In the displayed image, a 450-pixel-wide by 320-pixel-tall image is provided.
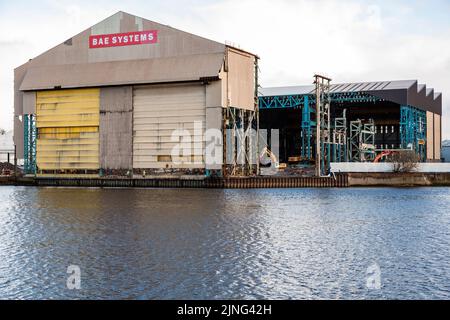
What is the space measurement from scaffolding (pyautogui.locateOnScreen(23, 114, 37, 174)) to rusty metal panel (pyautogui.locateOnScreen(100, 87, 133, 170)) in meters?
10.6

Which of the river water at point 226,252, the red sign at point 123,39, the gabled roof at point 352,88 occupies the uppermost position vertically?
the red sign at point 123,39

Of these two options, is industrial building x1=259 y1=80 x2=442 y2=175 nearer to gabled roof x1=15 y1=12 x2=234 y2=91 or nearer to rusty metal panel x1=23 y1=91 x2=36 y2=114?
gabled roof x1=15 y1=12 x2=234 y2=91

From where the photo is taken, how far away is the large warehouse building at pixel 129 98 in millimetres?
65562

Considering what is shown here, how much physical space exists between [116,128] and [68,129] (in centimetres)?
684

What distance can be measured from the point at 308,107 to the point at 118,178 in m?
32.1

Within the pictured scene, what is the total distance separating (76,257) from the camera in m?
22.7

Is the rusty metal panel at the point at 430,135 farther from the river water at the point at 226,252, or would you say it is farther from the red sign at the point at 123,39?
the river water at the point at 226,252

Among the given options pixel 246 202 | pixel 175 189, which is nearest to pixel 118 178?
pixel 175 189

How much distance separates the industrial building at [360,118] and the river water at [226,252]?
44.3 m

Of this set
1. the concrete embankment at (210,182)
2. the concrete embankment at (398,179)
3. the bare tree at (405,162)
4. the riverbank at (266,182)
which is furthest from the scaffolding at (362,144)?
the concrete embankment at (210,182)

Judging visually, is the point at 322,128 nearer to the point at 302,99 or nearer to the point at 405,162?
the point at 405,162

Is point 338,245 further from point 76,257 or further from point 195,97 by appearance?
point 195,97

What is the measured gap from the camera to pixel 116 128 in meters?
70.1

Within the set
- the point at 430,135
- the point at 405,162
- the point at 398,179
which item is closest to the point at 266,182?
the point at 398,179
